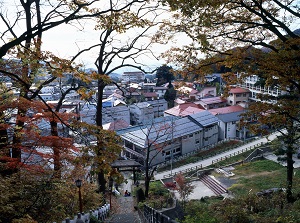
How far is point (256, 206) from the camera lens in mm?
10969

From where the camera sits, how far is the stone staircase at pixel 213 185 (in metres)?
21.2

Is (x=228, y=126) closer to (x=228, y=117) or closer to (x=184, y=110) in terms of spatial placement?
(x=228, y=117)

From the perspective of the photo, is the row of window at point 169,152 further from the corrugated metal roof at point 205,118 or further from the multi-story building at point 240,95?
the multi-story building at point 240,95

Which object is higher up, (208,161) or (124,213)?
(124,213)

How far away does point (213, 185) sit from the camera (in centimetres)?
2281

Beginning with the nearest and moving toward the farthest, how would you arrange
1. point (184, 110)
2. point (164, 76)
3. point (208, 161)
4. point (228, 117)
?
point (208, 161)
point (228, 117)
point (184, 110)
point (164, 76)

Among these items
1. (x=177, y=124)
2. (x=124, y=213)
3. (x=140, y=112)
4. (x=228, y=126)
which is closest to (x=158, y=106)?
(x=140, y=112)

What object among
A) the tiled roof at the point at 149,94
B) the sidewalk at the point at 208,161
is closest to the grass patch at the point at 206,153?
the sidewalk at the point at 208,161

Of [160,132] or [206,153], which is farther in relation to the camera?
[206,153]

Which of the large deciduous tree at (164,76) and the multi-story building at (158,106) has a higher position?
the large deciduous tree at (164,76)

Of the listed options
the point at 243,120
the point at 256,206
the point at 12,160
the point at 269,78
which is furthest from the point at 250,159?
the point at 12,160

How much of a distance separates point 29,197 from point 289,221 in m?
6.85

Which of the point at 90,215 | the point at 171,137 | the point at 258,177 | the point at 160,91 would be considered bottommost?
the point at 258,177

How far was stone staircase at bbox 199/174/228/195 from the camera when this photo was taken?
21250 millimetres
